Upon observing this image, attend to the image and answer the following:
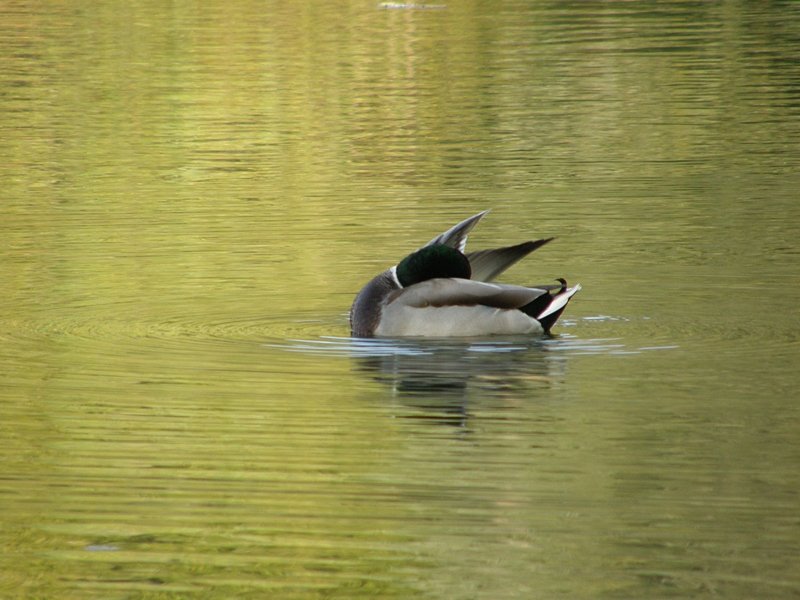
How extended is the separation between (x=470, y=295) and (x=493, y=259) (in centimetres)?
65

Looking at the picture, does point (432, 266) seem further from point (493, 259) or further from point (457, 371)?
point (457, 371)

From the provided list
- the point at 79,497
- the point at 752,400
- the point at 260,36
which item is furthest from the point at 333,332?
the point at 260,36

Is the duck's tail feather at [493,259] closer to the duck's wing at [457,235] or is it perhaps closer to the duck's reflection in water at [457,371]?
the duck's wing at [457,235]

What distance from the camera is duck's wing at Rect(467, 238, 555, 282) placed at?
394 inches

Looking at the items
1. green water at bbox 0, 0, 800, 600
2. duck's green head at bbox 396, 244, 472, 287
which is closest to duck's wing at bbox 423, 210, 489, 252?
duck's green head at bbox 396, 244, 472, 287

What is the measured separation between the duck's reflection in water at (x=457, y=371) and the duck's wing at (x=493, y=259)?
2.10ft

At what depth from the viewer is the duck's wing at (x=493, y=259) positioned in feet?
32.8

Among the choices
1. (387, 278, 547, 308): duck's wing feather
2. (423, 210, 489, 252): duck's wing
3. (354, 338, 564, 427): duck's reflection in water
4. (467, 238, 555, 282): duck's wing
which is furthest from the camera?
(423, 210, 489, 252): duck's wing

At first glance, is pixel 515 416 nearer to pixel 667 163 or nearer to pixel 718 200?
pixel 718 200

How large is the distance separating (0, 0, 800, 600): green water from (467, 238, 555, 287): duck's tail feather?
58 cm

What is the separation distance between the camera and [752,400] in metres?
7.90

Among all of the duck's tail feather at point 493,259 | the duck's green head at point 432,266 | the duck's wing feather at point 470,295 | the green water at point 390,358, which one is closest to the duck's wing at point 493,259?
the duck's tail feather at point 493,259

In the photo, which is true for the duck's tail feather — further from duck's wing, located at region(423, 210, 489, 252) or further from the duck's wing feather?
the duck's wing feather

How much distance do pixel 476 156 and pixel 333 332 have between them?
835cm
